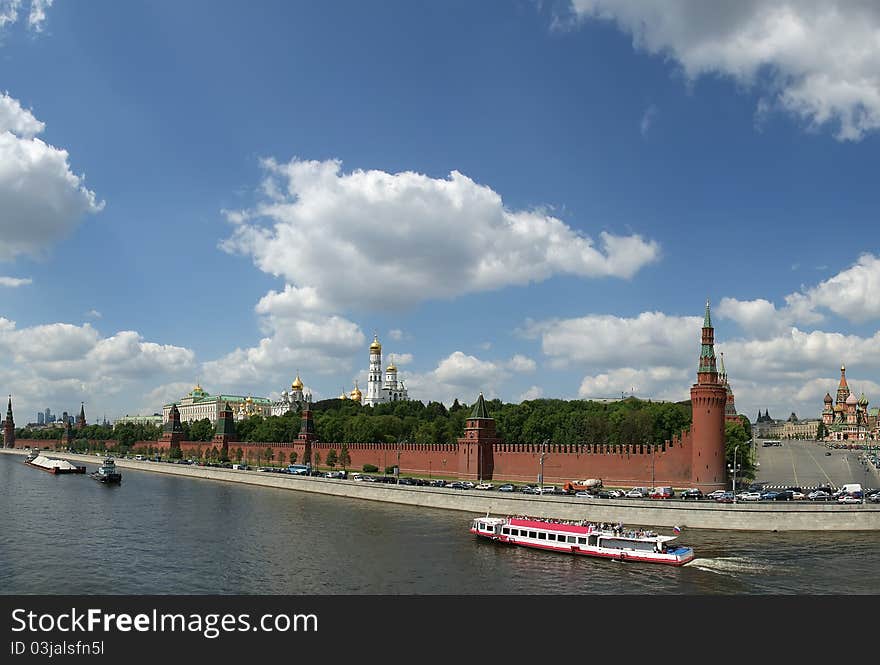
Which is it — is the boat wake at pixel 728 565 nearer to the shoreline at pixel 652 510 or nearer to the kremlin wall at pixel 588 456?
the shoreline at pixel 652 510

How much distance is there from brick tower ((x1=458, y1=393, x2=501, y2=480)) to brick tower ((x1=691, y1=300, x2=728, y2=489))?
20.9m

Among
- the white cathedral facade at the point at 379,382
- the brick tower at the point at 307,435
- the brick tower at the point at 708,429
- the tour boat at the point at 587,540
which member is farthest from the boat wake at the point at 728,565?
the white cathedral facade at the point at 379,382

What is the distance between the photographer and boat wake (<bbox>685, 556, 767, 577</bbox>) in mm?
35200

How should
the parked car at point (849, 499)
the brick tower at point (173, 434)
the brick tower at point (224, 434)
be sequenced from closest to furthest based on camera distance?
the parked car at point (849, 499)
the brick tower at point (224, 434)
the brick tower at point (173, 434)

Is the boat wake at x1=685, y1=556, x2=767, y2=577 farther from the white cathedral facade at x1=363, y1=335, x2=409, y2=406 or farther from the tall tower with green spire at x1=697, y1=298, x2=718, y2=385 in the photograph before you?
the white cathedral facade at x1=363, y1=335, x2=409, y2=406

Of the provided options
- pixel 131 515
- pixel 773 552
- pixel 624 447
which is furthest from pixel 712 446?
pixel 131 515

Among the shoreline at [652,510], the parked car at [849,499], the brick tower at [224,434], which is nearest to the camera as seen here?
the shoreline at [652,510]

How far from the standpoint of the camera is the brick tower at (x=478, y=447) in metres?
75.4

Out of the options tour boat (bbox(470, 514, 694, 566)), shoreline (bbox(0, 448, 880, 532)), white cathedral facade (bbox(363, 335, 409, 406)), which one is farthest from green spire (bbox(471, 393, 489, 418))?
white cathedral facade (bbox(363, 335, 409, 406))

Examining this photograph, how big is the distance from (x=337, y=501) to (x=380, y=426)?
3496 cm

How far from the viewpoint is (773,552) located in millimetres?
39688

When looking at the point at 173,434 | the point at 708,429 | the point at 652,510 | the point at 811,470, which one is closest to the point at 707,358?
the point at 708,429
